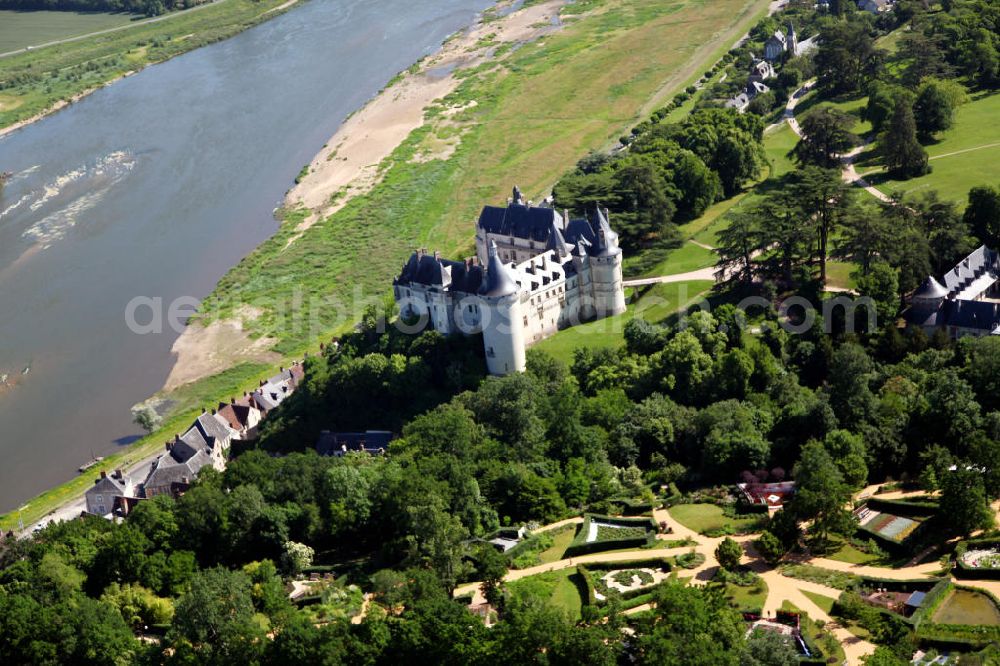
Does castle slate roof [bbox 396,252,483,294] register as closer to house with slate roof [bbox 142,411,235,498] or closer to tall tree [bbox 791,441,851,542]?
house with slate roof [bbox 142,411,235,498]

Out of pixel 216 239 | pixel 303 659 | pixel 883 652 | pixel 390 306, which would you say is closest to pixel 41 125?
pixel 216 239

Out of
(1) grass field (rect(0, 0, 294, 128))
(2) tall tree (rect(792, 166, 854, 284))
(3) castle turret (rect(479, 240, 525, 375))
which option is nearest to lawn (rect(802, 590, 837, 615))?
(3) castle turret (rect(479, 240, 525, 375))

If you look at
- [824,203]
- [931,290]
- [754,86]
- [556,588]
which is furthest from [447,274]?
[754,86]

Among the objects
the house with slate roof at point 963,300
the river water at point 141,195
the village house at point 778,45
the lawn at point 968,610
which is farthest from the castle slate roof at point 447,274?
the village house at point 778,45

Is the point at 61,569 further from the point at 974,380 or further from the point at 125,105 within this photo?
the point at 125,105

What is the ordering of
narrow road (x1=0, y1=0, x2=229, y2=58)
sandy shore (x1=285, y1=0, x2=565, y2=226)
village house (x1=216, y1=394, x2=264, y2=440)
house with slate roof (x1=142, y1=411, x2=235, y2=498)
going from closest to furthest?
1. house with slate roof (x1=142, y1=411, x2=235, y2=498)
2. village house (x1=216, y1=394, x2=264, y2=440)
3. sandy shore (x1=285, y1=0, x2=565, y2=226)
4. narrow road (x1=0, y1=0, x2=229, y2=58)

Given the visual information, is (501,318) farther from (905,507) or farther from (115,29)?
(115,29)
